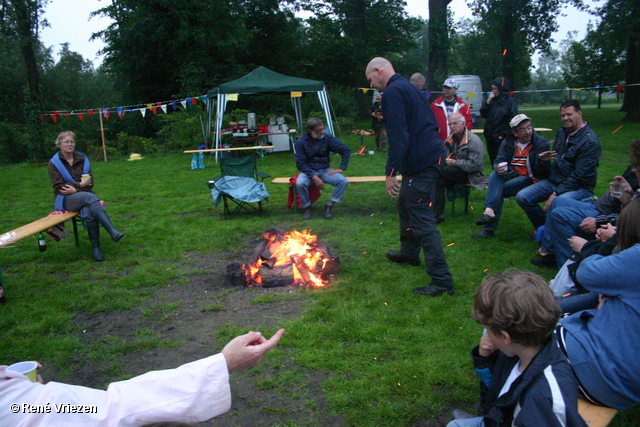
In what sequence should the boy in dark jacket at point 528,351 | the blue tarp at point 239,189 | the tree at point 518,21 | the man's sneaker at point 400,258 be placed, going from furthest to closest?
the tree at point 518,21 < the blue tarp at point 239,189 < the man's sneaker at point 400,258 < the boy in dark jacket at point 528,351

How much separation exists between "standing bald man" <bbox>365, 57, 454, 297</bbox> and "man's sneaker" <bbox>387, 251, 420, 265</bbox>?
72cm

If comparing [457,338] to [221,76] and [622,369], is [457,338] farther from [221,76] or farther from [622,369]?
[221,76]

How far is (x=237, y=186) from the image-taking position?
7.24 meters

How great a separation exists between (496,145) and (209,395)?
301 inches

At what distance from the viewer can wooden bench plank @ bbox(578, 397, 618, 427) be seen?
1.88m

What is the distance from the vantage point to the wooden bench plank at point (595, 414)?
188 centimetres

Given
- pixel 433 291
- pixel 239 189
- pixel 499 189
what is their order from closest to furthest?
1. pixel 433 291
2. pixel 499 189
3. pixel 239 189

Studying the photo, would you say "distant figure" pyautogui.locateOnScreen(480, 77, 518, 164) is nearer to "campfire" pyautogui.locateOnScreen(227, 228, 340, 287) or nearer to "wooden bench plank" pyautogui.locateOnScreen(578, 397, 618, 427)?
"campfire" pyautogui.locateOnScreen(227, 228, 340, 287)

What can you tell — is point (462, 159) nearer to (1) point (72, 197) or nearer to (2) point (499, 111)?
(2) point (499, 111)

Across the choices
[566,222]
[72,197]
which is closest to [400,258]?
[566,222]

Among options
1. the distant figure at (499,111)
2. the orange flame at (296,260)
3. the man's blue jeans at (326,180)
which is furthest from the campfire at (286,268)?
the distant figure at (499,111)

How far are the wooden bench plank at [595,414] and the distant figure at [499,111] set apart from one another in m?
6.06

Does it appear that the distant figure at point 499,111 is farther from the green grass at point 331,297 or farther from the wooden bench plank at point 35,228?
the wooden bench plank at point 35,228

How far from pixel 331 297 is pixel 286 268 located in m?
0.69
